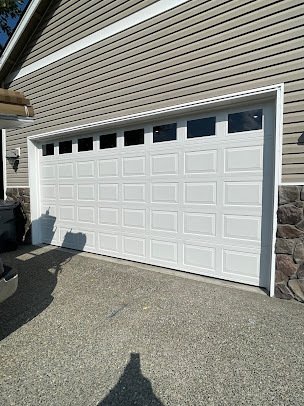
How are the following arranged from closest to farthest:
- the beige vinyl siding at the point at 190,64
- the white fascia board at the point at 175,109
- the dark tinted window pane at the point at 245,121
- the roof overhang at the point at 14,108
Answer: the roof overhang at the point at 14,108, the beige vinyl siding at the point at 190,64, the white fascia board at the point at 175,109, the dark tinted window pane at the point at 245,121

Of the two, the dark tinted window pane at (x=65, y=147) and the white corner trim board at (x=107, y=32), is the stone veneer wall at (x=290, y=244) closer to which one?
the white corner trim board at (x=107, y=32)

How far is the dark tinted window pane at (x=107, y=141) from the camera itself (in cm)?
537

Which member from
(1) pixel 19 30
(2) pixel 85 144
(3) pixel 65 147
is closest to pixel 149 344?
(2) pixel 85 144

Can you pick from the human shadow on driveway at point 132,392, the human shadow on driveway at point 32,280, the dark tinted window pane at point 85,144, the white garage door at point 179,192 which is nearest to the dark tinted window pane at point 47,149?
the white garage door at point 179,192

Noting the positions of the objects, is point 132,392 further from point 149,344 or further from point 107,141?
point 107,141

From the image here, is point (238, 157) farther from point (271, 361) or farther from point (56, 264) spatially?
point (56, 264)

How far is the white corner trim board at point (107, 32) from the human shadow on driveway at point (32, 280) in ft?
12.1

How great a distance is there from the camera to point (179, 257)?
4.62 m

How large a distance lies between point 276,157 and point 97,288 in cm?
304

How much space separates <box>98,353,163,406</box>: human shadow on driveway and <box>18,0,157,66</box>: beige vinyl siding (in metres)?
5.15

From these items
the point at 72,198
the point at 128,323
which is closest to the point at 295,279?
the point at 128,323

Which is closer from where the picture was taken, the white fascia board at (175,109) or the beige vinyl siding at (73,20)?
the white fascia board at (175,109)

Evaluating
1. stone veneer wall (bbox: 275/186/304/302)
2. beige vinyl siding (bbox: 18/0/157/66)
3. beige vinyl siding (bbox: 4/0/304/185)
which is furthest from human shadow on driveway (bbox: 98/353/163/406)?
beige vinyl siding (bbox: 18/0/157/66)

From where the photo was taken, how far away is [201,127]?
14.1 ft
